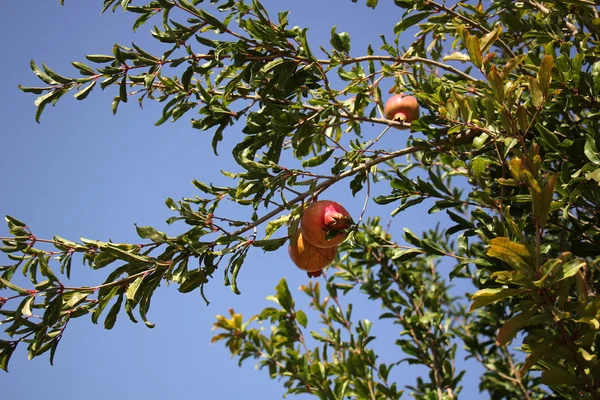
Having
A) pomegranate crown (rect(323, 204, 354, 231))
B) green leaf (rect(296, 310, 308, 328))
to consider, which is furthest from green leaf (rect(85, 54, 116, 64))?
green leaf (rect(296, 310, 308, 328))

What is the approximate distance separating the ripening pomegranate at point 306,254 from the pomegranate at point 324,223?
78 mm

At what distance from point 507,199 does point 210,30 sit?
4.25ft

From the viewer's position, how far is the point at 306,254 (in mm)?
2250

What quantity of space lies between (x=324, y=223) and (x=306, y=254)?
0.21 metres

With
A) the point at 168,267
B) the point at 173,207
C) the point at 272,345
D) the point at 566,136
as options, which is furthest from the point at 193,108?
the point at 272,345

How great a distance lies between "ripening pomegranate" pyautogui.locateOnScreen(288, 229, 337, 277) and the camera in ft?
7.36

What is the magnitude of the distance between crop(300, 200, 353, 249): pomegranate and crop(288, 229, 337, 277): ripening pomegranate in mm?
78

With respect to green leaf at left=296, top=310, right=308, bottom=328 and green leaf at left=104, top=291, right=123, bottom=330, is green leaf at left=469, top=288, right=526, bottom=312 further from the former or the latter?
green leaf at left=296, top=310, right=308, bottom=328

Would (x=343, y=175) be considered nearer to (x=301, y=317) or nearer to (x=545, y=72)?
(x=545, y=72)

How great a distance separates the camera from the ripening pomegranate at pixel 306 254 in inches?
88.3

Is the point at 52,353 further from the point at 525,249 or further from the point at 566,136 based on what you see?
the point at 566,136

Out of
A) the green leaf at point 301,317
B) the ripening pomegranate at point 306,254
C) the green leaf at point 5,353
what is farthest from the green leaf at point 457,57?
the green leaf at point 5,353

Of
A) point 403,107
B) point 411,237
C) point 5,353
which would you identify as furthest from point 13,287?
point 403,107

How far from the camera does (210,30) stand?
2.35 metres
